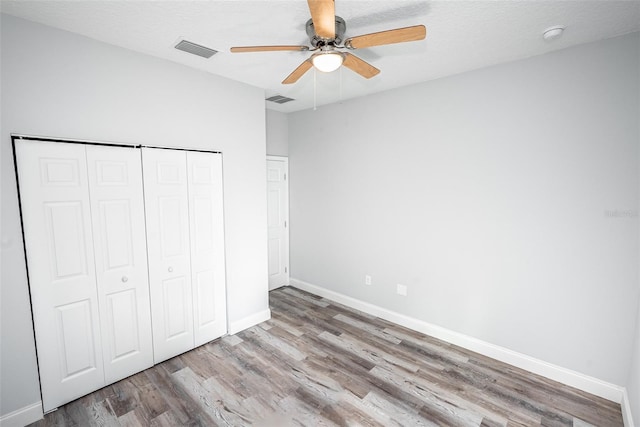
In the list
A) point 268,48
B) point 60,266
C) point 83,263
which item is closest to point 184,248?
point 83,263

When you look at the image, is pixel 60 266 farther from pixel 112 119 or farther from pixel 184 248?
pixel 112 119

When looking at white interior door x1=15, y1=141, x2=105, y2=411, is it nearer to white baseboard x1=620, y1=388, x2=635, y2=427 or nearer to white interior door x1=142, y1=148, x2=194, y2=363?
white interior door x1=142, y1=148, x2=194, y2=363

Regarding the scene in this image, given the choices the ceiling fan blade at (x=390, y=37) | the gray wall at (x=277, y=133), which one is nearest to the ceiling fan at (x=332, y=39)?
the ceiling fan blade at (x=390, y=37)

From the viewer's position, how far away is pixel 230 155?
127 inches

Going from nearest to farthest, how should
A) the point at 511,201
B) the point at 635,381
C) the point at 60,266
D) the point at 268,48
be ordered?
1. the point at 268,48
2. the point at 635,381
3. the point at 60,266
4. the point at 511,201

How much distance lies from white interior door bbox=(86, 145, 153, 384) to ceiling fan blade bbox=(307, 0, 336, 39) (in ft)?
6.33

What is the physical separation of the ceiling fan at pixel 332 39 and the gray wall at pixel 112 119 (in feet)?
4.30

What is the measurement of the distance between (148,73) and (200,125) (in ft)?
1.97

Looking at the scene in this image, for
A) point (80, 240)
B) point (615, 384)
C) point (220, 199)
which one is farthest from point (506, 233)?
point (80, 240)

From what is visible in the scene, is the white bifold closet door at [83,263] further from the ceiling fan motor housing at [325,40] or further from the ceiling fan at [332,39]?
the ceiling fan motor housing at [325,40]

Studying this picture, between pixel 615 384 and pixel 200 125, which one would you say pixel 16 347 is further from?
pixel 615 384

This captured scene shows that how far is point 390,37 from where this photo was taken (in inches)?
65.1

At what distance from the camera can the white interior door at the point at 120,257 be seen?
7.87 ft

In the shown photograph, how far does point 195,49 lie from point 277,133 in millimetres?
2163
